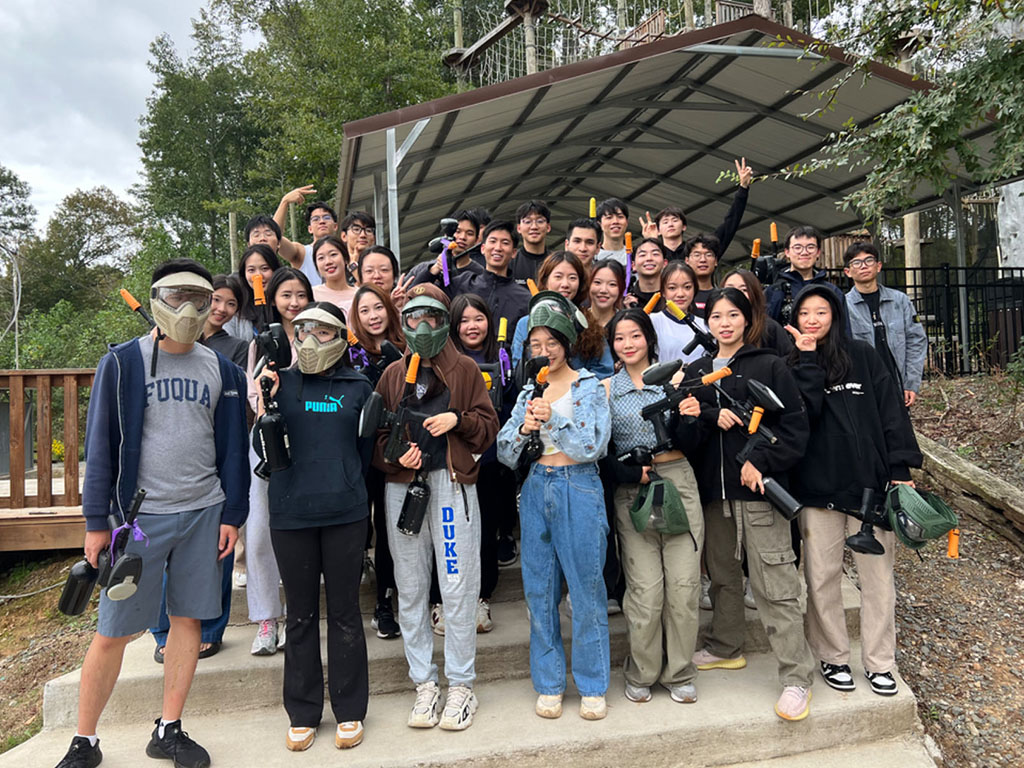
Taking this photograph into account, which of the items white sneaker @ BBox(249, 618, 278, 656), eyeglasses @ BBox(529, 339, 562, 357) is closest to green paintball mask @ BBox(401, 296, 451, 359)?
eyeglasses @ BBox(529, 339, 562, 357)

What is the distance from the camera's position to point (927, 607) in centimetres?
452

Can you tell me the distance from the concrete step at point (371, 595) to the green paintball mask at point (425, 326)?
5.28 feet

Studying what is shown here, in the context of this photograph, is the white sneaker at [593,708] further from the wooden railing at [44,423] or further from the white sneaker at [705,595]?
the wooden railing at [44,423]

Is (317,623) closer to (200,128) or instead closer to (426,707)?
(426,707)

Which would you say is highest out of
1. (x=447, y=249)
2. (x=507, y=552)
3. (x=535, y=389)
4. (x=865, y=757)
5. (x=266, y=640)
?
(x=447, y=249)

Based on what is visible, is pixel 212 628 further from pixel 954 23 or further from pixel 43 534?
pixel 954 23

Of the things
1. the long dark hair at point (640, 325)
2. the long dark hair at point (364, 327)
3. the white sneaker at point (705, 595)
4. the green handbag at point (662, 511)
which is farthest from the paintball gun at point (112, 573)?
the white sneaker at point (705, 595)

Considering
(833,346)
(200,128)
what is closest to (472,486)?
(833,346)

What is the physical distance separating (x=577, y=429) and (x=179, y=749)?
2329 millimetres

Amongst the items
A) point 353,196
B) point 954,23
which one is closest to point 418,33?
point 353,196

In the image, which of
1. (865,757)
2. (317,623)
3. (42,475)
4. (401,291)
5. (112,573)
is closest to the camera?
(112,573)

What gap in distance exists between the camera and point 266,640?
145 inches

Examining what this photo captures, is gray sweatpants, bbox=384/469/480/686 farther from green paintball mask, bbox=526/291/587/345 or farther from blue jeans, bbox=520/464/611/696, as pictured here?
green paintball mask, bbox=526/291/587/345

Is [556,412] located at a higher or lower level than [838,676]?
higher
